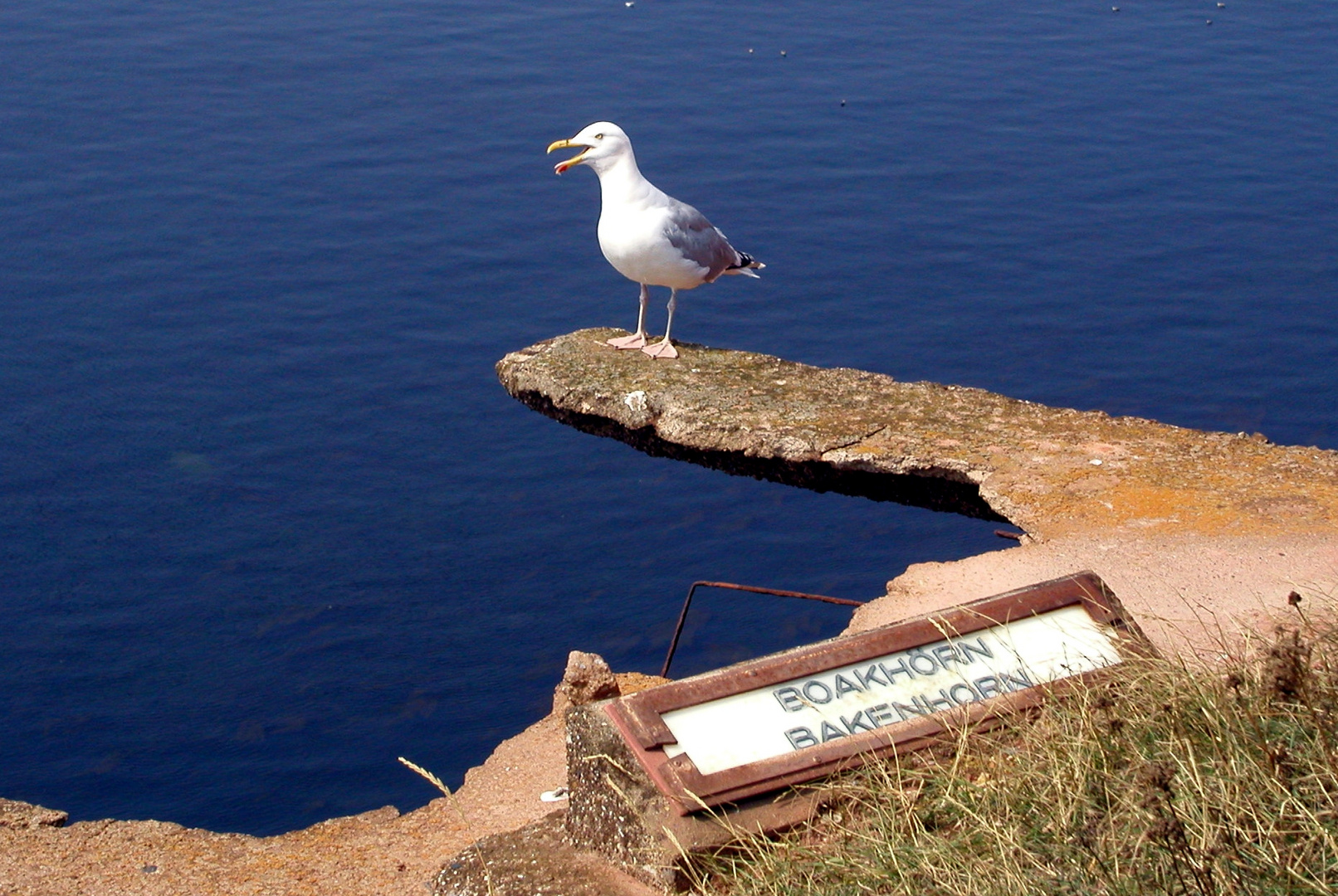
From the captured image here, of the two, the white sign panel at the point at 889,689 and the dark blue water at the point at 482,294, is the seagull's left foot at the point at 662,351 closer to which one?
the dark blue water at the point at 482,294

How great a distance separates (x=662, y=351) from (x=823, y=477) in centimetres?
164

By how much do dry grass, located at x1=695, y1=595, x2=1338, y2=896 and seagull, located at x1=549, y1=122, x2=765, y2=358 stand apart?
4895 mm

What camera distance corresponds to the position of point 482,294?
40.0ft

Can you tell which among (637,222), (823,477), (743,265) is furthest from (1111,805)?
(743,265)

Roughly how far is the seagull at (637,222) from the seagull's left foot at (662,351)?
3 cm

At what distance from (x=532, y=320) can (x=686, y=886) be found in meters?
7.67

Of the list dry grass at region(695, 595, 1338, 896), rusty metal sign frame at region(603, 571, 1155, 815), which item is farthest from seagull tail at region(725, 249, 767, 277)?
dry grass at region(695, 595, 1338, 896)

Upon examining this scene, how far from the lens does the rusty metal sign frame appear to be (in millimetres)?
4402

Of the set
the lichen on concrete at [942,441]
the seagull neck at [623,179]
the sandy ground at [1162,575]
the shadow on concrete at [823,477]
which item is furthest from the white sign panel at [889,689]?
the seagull neck at [623,179]

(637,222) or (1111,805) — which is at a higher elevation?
(637,222)

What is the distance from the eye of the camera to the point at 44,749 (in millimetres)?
7156

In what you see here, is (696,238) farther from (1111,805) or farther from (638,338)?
(1111,805)

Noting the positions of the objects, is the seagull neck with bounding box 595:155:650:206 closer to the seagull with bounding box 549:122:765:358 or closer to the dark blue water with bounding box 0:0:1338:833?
the seagull with bounding box 549:122:765:358

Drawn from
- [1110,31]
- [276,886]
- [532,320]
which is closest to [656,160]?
[532,320]
